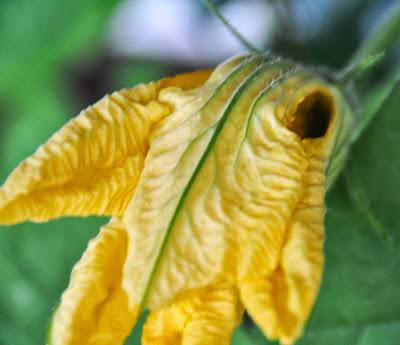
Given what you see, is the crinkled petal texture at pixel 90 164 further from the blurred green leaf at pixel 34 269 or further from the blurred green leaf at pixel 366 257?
the blurred green leaf at pixel 34 269

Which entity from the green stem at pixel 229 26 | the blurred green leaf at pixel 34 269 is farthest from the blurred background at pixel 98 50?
the green stem at pixel 229 26

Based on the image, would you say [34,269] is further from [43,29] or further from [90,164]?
[90,164]

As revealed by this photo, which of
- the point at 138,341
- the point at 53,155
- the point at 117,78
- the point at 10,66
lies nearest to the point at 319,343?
the point at 138,341

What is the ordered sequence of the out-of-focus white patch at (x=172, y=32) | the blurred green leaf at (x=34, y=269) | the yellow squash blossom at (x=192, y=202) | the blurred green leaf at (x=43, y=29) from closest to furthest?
the yellow squash blossom at (x=192, y=202)
the blurred green leaf at (x=34, y=269)
the blurred green leaf at (x=43, y=29)
the out-of-focus white patch at (x=172, y=32)

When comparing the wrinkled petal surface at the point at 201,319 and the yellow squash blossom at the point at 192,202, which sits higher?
the yellow squash blossom at the point at 192,202

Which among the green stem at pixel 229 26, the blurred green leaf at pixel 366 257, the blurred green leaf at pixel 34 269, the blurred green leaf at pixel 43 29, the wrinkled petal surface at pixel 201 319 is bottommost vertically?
the blurred green leaf at pixel 366 257

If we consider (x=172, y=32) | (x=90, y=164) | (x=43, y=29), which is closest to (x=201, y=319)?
(x=90, y=164)

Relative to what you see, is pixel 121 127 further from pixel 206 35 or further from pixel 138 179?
pixel 206 35

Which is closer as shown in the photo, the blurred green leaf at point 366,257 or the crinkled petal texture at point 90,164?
the crinkled petal texture at point 90,164
